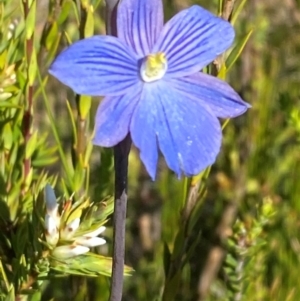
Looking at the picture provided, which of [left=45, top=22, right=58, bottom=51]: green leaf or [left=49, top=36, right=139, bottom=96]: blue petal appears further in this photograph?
[left=45, top=22, right=58, bottom=51]: green leaf

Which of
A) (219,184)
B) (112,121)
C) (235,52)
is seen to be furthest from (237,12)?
(219,184)

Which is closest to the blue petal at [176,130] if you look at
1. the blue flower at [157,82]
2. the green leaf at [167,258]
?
the blue flower at [157,82]

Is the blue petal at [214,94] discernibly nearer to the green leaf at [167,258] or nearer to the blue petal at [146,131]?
the blue petal at [146,131]

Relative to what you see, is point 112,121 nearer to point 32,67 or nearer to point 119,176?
point 119,176

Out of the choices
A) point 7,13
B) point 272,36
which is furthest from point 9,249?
point 272,36

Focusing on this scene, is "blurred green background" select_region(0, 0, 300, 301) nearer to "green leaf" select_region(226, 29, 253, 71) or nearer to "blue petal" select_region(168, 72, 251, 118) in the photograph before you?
"green leaf" select_region(226, 29, 253, 71)

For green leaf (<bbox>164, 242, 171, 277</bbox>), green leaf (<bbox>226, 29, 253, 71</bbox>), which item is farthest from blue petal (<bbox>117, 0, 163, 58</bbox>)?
green leaf (<bbox>164, 242, 171, 277</bbox>)

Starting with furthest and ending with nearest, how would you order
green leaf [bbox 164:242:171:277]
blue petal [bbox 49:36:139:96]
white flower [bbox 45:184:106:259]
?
green leaf [bbox 164:242:171:277]
white flower [bbox 45:184:106:259]
blue petal [bbox 49:36:139:96]

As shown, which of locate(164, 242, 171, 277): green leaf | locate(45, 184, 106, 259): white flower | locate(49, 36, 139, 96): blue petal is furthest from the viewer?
locate(164, 242, 171, 277): green leaf
